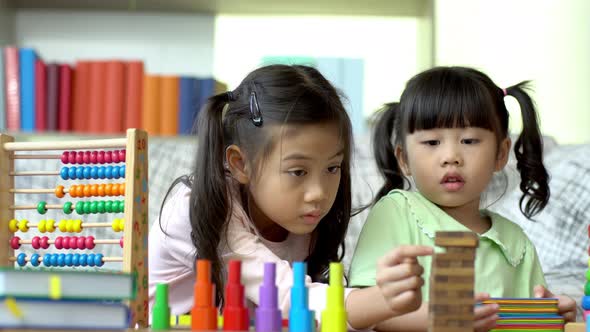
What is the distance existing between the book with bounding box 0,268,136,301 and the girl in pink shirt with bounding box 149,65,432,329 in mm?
448

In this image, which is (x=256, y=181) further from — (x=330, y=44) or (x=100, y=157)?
(x=330, y=44)

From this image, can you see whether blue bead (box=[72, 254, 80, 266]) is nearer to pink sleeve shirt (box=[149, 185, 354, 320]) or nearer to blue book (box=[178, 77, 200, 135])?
pink sleeve shirt (box=[149, 185, 354, 320])

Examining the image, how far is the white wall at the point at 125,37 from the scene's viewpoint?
3.57 metres

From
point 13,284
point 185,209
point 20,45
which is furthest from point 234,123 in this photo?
point 20,45

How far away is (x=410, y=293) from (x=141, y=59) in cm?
286

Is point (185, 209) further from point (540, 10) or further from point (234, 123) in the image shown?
point (540, 10)

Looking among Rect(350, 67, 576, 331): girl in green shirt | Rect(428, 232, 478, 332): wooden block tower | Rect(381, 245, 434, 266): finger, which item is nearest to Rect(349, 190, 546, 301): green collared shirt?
Rect(350, 67, 576, 331): girl in green shirt

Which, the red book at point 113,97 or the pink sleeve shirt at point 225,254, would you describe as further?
the red book at point 113,97

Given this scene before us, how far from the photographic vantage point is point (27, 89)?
3369 mm

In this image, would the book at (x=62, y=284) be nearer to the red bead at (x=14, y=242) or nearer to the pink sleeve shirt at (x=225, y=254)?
the pink sleeve shirt at (x=225, y=254)

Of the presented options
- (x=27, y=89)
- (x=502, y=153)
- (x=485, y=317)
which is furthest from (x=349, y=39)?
(x=485, y=317)

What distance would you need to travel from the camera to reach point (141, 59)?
3602 mm

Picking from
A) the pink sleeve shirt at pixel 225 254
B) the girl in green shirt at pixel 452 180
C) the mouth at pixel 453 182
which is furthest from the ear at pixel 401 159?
the pink sleeve shirt at pixel 225 254

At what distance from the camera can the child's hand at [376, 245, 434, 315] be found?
2.99 feet
